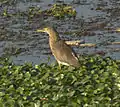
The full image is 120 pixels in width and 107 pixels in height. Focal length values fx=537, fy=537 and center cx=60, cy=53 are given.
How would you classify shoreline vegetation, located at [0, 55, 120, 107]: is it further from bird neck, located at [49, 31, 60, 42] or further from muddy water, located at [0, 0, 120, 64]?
muddy water, located at [0, 0, 120, 64]

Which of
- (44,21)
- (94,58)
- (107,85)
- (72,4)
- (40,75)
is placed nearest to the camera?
(107,85)

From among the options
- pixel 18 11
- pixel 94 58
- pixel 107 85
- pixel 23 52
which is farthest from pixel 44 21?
pixel 107 85

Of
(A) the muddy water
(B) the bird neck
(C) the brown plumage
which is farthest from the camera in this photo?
(A) the muddy water

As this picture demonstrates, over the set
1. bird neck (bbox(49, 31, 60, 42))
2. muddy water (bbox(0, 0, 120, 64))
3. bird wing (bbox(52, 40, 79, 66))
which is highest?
bird neck (bbox(49, 31, 60, 42))

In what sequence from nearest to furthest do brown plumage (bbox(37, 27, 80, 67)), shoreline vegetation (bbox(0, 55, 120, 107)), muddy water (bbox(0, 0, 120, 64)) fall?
shoreline vegetation (bbox(0, 55, 120, 107)), brown plumage (bbox(37, 27, 80, 67)), muddy water (bbox(0, 0, 120, 64))

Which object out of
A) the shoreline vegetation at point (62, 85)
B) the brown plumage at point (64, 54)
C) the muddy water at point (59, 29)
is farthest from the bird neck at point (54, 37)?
the muddy water at point (59, 29)

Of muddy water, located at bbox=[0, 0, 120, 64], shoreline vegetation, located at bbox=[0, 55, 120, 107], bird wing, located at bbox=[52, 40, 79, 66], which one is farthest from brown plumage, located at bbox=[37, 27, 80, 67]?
muddy water, located at bbox=[0, 0, 120, 64]

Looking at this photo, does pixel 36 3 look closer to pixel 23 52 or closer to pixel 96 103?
pixel 23 52

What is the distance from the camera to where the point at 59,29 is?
47.0ft

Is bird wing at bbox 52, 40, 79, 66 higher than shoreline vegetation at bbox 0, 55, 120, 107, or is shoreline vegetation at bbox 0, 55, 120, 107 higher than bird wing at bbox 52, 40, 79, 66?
bird wing at bbox 52, 40, 79, 66

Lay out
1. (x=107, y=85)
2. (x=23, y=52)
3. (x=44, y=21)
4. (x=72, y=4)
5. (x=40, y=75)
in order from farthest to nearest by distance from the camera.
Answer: (x=72, y=4) < (x=44, y=21) < (x=23, y=52) < (x=40, y=75) < (x=107, y=85)

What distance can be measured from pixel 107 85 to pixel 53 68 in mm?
1476

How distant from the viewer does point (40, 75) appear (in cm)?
912

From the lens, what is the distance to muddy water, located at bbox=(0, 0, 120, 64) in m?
12.4
